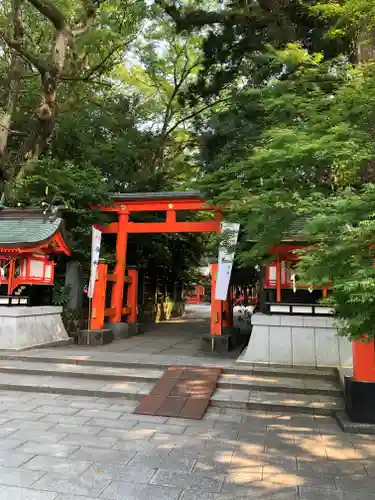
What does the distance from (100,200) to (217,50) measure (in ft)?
18.5

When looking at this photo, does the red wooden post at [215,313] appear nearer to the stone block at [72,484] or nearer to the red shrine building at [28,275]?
the red shrine building at [28,275]

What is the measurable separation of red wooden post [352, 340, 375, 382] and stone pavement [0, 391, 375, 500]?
2.46ft

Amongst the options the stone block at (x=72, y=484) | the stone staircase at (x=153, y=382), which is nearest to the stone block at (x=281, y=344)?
the stone staircase at (x=153, y=382)

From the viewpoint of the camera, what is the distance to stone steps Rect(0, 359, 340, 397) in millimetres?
6753

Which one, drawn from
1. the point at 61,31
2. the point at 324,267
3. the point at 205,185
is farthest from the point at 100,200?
the point at 324,267

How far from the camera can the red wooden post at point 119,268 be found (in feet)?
42.4

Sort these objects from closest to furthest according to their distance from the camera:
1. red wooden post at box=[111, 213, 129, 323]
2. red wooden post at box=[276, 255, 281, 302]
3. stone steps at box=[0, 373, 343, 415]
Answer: stone steps at box=[0, 373, 343, 415], red wooden post at box=[276, 255, 281, 302], red wooden post at box=[111, 213, 129, 323]

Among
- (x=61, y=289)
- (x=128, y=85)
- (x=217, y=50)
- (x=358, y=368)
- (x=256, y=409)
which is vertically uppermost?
(x=128, y=85)

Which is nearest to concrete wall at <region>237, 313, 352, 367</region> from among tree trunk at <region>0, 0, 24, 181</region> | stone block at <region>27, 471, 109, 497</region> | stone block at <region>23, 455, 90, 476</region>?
stone block at <region>23, 455, 90, 476</region>

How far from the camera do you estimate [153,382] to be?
726cm

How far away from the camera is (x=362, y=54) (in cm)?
671

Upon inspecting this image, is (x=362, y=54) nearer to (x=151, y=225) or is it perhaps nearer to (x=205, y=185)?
(x=205, y=185)

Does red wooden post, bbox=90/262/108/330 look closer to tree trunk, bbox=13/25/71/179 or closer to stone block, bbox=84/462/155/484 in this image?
tree trunk, bbox=13/25/71/179

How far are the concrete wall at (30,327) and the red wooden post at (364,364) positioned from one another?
727 cm
